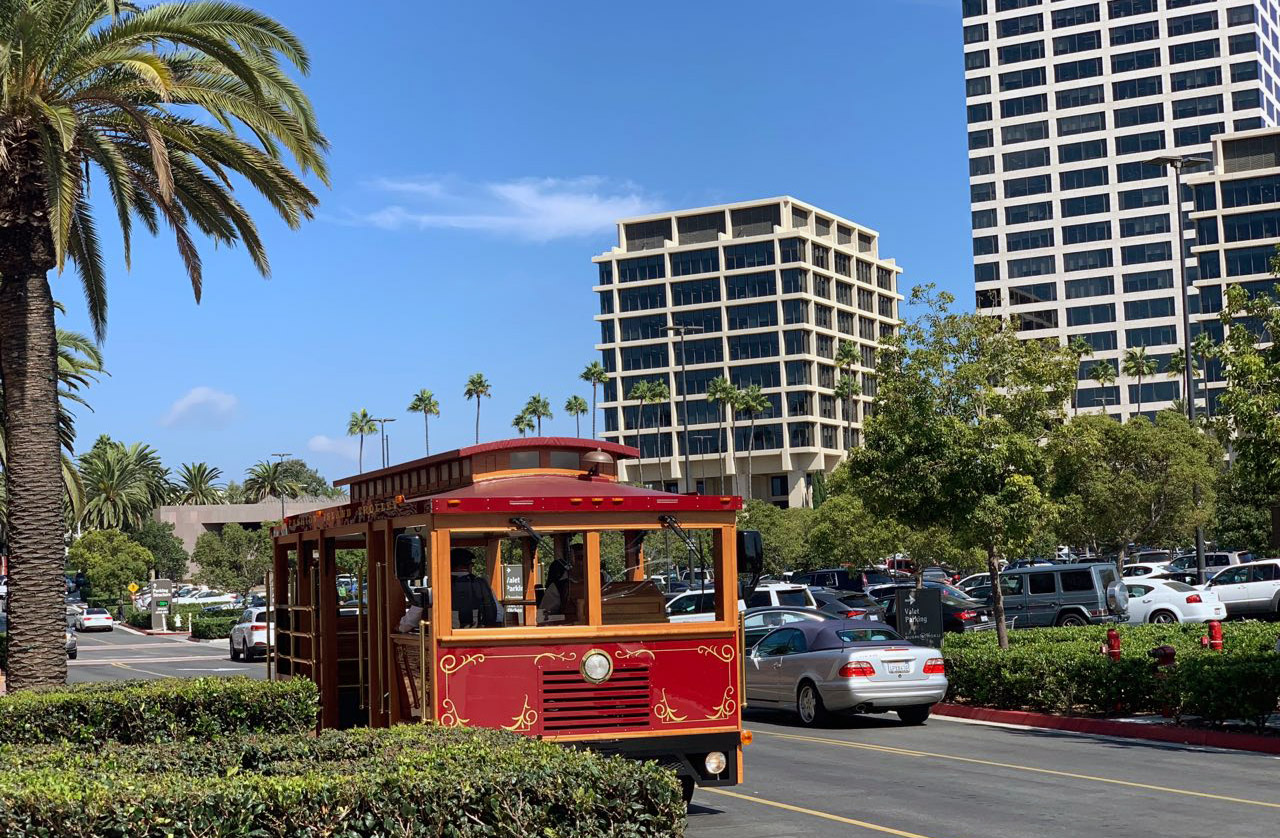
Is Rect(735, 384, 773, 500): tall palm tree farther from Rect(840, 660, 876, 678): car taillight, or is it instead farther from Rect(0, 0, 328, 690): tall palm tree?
Rect(0, 0, 328, 690): tall palm tree

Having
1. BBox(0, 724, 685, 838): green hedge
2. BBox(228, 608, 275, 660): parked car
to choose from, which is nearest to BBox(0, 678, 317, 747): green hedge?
BBox(0, 724, 685, 838): green hedge

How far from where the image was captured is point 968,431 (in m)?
22.2

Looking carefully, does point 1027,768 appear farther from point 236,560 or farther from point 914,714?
point 236,560

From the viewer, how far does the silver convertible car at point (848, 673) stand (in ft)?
63.5

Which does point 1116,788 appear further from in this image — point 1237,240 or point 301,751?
point 1237,240

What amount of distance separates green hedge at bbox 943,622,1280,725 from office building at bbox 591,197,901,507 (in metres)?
95.3

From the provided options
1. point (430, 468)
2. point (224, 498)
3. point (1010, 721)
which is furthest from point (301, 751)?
point (224, 498)

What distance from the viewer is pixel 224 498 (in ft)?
490

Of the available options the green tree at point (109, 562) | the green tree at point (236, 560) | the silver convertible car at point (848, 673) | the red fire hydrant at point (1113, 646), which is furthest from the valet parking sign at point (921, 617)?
the green tree at point (109, 562)

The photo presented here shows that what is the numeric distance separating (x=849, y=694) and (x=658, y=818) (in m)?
13.3

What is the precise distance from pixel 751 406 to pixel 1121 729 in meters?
97.6

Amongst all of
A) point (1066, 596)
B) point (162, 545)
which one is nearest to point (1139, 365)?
point (162, 545)

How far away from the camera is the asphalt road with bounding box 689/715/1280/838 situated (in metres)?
11.2

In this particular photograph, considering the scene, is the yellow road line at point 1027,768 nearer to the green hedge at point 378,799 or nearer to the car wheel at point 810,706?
the car wheel at point 810,706
